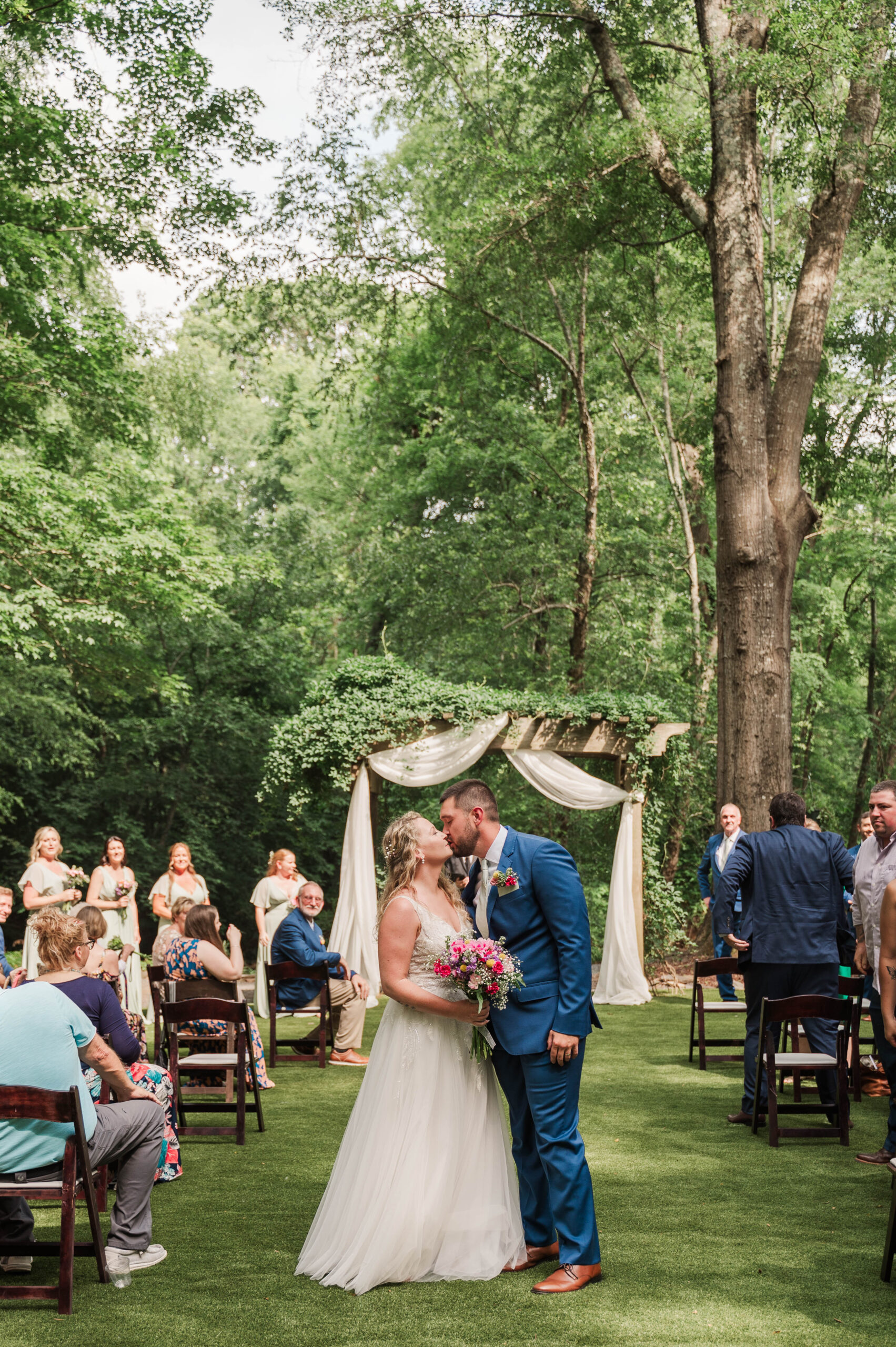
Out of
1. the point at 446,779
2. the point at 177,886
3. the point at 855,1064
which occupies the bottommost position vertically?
the point at 855,1064

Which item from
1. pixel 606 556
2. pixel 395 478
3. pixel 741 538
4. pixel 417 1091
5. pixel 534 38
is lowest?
pixel 417 1091

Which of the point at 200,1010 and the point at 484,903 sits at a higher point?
the point at 484,903

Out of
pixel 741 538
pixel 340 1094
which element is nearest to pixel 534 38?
pixel 741 538

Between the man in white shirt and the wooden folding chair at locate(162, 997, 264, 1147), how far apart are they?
10.8 feet

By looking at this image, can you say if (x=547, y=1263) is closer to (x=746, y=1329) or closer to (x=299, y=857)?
(x=746, y=1329)

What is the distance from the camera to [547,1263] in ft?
14.6

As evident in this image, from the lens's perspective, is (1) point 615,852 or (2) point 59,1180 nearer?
(2) point 59,1180

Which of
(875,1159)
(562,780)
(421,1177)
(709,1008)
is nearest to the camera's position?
(421,1177)

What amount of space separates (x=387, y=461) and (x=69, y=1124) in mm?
20013

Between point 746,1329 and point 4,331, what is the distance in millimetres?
14021

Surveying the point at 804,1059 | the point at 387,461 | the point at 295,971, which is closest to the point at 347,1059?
the point at 295,971

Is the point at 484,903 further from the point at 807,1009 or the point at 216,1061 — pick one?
the point at 216,1061

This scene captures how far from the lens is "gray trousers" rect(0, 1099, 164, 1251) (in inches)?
173

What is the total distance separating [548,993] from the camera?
424 cm
